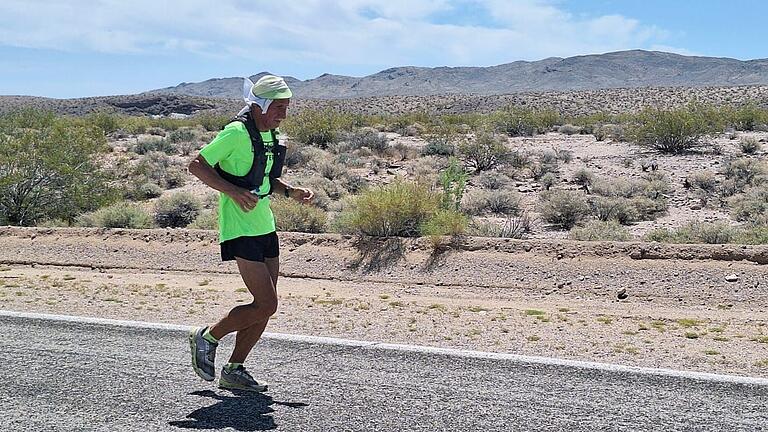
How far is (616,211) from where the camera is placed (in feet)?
53.6

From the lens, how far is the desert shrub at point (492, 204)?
17.8m

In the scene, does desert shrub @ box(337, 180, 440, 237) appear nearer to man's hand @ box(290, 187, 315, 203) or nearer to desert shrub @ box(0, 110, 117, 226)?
man's hand @ box(290, 187, 315, 203)

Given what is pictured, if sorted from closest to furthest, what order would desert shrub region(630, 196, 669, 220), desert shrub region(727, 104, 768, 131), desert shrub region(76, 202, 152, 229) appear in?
desert shrub region(76, 202, 152, 229), desert shrub region(630, 196, 669, 220), desert shrub region(727, 104, 768, 131)

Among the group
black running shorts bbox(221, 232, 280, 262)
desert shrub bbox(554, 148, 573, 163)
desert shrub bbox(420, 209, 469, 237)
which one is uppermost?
desert shrub bbox(554, 148, 573, 163)

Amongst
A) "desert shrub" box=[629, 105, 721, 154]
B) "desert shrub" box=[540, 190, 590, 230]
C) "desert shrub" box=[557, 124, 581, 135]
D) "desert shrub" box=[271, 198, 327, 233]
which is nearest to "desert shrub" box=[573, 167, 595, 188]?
"desert shrub" box=[540, 190, 590, 230]

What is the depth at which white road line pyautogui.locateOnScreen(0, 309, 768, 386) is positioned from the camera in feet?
18.5

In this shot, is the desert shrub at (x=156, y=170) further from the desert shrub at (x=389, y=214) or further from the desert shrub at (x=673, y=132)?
the desert shrub at (x=673, y=132)

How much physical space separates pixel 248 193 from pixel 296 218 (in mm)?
8316

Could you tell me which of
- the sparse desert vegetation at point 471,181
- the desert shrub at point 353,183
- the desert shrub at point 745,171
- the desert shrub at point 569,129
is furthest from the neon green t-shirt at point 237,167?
the desert shrub at point 569,129

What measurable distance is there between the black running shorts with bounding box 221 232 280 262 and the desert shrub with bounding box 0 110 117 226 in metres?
12.1

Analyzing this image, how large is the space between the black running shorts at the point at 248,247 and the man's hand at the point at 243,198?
24cm

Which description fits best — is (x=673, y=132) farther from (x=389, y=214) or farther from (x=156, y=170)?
(x=389, y=214)

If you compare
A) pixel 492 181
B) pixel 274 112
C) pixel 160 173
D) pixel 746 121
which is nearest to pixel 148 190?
pixel 160 173

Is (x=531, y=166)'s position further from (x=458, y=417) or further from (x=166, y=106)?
(x=166, y=106)
